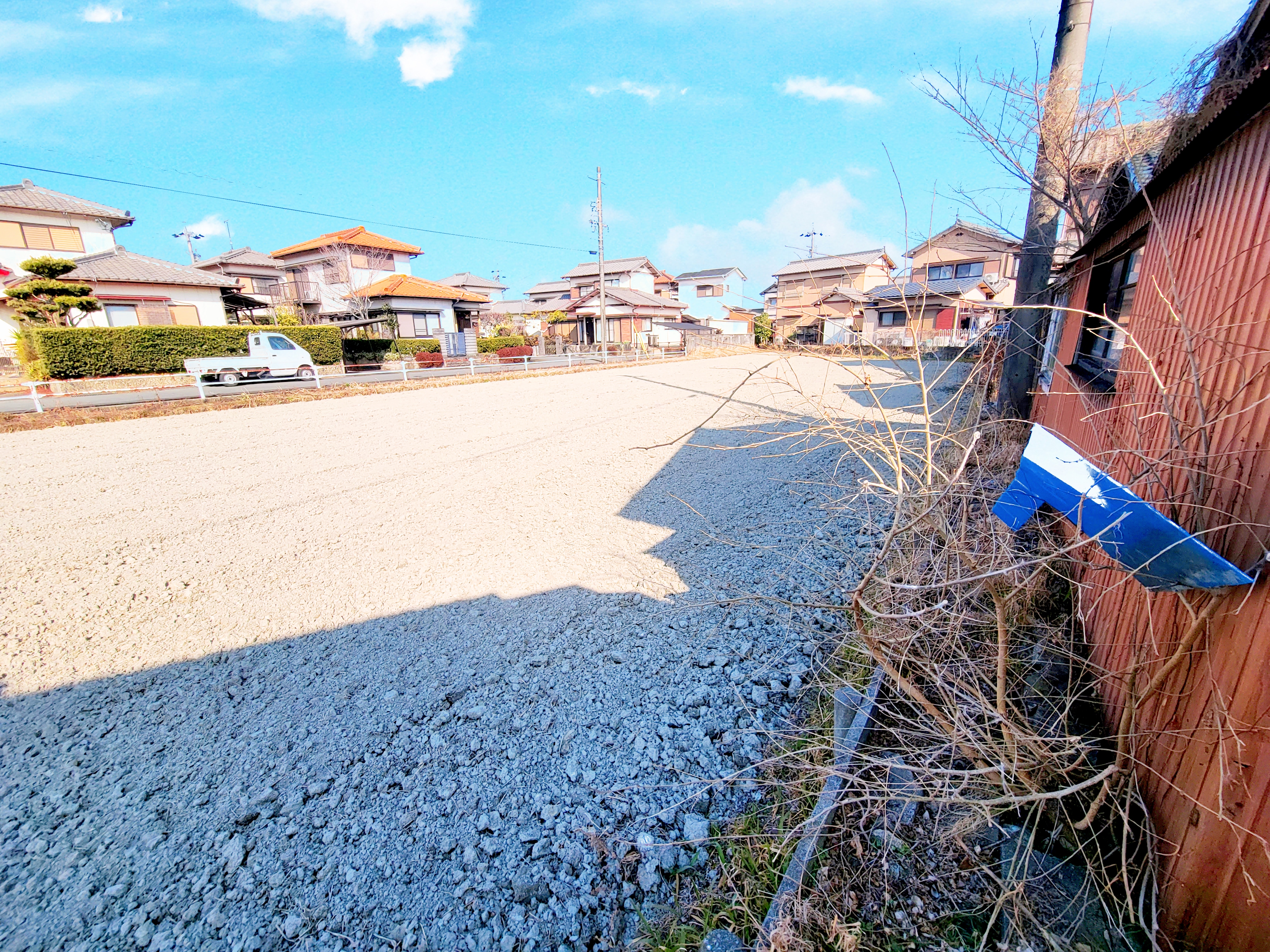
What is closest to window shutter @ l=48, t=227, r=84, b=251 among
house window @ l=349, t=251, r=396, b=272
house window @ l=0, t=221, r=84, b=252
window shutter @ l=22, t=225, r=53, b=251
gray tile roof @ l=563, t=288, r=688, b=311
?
house window @ l=0, t=221, r=84, b=252

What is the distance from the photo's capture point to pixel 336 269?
95.2 ft

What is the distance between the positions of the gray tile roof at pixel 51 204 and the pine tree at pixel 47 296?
29.6ft

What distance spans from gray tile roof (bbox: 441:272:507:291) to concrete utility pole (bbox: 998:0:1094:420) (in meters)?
51.5

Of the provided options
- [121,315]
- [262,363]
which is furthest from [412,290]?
[262,363]

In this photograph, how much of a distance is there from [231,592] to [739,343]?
3639 cm

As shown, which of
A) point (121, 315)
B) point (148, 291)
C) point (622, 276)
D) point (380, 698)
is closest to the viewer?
point (380, 698)

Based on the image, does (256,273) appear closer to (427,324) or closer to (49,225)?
(49,225)

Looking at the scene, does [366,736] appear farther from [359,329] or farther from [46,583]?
[359,329]

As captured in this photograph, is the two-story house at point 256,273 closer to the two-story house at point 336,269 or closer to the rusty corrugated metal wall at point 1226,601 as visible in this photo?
the two-story house at point 336,269

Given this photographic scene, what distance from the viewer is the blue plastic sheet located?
137cm

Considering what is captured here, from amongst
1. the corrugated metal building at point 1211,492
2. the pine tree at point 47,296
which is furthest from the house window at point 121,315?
the corrugated metal building at point 1211,492

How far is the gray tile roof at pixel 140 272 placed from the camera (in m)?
19.9

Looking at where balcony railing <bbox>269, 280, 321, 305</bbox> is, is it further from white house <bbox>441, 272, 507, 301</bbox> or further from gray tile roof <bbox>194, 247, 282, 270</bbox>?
white house <bbox>441, 272, 507, 301</bbox>

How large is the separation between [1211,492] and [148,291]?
28.6 meters
